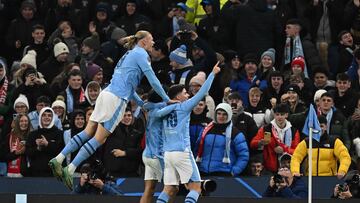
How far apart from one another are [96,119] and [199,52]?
5727 mm

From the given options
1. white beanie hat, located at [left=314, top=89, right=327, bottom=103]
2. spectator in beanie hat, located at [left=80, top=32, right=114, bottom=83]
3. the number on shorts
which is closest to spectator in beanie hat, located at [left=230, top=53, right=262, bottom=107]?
white beanie hat, located at [left=314, top=89, right=327, bottom=103]

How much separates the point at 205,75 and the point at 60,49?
332cm

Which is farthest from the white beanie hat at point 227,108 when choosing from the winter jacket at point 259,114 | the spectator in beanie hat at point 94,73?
the spectator in beanie hat at point 94,73

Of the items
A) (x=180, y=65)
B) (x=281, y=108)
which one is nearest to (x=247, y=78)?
(x=180, y=65)

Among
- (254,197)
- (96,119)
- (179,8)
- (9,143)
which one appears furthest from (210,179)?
(179,8)

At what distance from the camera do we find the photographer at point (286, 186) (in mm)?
21078

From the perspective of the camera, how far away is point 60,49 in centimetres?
2656

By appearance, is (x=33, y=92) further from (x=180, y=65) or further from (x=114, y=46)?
(x=180, y=65)

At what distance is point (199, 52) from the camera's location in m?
25.6

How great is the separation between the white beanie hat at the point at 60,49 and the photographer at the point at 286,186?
21.6 ft

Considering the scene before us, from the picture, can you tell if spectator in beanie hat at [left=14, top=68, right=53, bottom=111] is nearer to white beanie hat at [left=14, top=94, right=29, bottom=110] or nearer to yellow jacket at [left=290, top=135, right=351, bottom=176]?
white beanie hat at [left=14, top=94, right=29, bottom=110]

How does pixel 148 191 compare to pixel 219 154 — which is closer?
pixel 148 191

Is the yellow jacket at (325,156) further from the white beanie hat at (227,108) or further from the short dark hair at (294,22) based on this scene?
the short dark hair at (294,22)

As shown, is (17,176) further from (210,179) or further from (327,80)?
(327,80)
